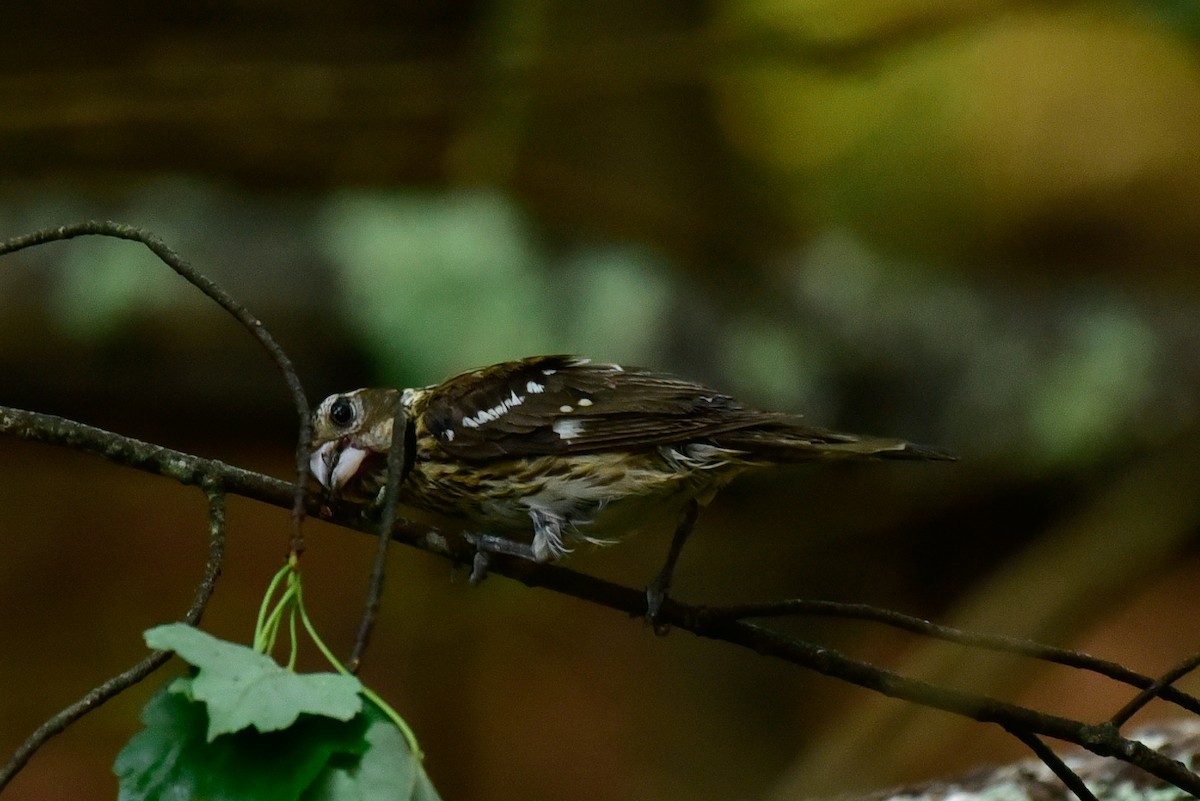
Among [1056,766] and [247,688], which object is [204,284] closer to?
[247,688]

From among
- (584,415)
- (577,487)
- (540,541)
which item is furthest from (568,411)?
(540,541)

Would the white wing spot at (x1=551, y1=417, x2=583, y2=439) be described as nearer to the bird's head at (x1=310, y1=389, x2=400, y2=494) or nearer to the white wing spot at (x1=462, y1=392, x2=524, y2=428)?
the white wing spot at (x1=462, y1=392, x2=524, y2=428)

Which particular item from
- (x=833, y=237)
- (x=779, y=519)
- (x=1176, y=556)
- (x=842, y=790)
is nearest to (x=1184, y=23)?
(x=833, y=237)

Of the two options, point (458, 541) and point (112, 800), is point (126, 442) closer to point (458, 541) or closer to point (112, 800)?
point (458, 541)

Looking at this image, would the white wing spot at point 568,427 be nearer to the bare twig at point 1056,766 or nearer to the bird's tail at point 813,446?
the bird's tail at point 813,446

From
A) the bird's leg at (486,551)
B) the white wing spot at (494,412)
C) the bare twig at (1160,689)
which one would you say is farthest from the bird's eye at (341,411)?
the bare twig at (1160,689)

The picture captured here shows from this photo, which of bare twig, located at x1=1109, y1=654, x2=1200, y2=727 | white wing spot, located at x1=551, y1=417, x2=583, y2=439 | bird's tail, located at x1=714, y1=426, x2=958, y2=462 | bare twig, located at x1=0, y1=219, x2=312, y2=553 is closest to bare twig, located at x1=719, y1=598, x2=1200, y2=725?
bare twig, located at x1=1109, y1=654, x2=1200, y2=727
